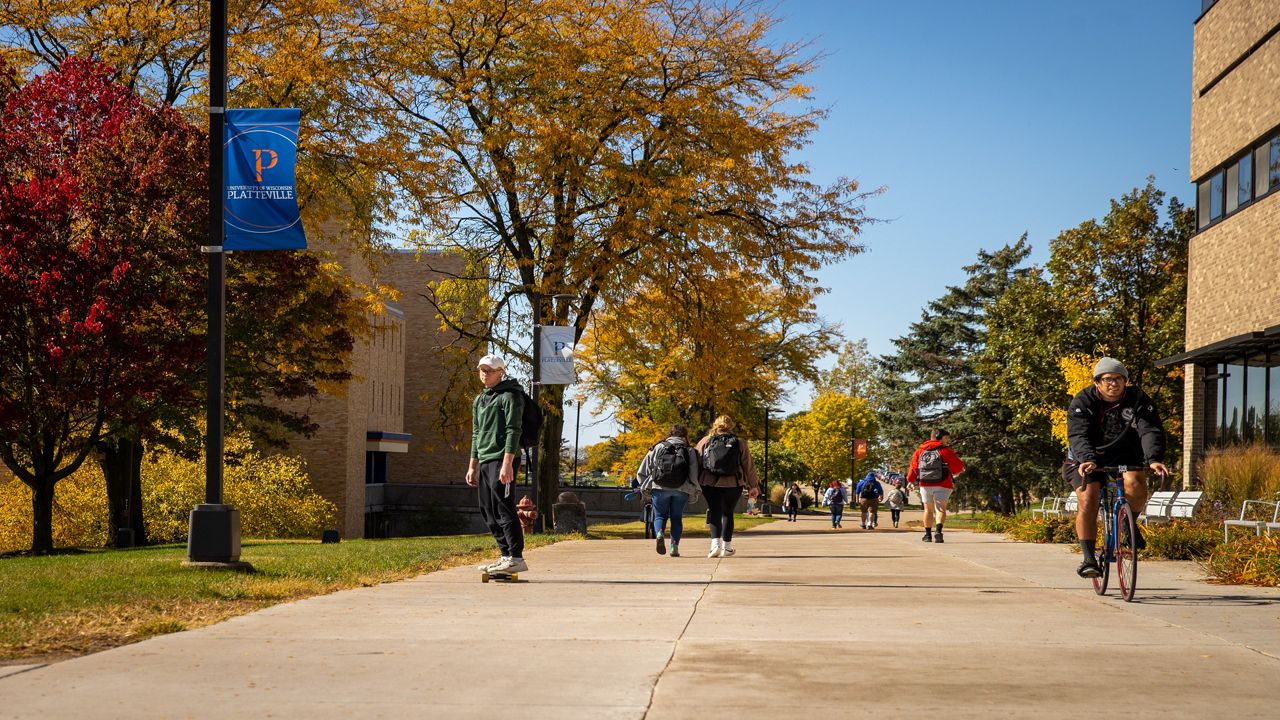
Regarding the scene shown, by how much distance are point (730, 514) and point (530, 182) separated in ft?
37.7

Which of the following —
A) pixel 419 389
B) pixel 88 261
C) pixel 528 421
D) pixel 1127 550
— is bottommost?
pixel 1127 550

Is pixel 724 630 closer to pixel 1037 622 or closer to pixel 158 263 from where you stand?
pixel 1037 622

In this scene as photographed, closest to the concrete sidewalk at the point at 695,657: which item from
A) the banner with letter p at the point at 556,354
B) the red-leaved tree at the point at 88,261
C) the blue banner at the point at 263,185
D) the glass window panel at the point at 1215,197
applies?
the blue banner at the point at 263,185

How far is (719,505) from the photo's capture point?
1712 cm

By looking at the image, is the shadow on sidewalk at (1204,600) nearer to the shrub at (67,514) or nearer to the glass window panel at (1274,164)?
the glass window panel at (1274,164)

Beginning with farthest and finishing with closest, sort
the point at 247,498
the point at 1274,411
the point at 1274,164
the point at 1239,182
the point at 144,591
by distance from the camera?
1. the point at 247,498
2. the point at 1239,182
3. the point at 1274,164
4. the point at 1274,411
5. the point at 144,591

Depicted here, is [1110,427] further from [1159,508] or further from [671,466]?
Answer: [1159,508]

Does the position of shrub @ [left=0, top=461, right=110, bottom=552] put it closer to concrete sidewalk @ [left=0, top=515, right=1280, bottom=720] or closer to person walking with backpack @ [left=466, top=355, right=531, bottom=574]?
person walking with backpack @ [left=466, top=355, right=531, bottom=574]

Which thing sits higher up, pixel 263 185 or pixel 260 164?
pixel 260 164

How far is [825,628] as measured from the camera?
816 cm

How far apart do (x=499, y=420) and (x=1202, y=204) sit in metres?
24.2

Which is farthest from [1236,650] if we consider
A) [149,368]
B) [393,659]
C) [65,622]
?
[149,368]

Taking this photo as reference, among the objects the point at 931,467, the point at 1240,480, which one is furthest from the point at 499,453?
the point at 1240,480

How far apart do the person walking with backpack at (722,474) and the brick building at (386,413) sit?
12750 millimetres
